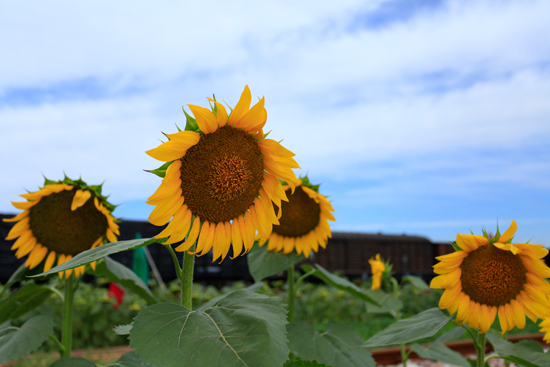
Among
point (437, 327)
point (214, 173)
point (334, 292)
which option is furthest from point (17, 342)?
point (334, 292)

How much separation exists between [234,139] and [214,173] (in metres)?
0.13

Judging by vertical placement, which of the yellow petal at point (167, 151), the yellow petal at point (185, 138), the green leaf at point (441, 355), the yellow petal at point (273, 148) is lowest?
the green leaf at point (441, 355)

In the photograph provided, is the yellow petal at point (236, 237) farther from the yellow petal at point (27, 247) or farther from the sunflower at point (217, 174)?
the yellow petal at point (27, 247)

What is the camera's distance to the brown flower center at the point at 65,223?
7.01 ft

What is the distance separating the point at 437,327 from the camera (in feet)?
5.30

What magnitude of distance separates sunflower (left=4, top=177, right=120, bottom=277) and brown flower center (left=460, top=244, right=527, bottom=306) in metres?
1.67

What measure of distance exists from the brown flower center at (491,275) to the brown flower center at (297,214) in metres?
1.00

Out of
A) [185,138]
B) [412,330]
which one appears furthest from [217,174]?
[412,330]

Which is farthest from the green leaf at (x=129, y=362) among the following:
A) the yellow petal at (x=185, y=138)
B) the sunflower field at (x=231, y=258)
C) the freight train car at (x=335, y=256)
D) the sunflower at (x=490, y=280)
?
the freight train car at (x=335, y=256)

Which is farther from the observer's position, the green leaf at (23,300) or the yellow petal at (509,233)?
the green leaf at (23,300)

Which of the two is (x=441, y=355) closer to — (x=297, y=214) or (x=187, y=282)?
(x=297, y=214)

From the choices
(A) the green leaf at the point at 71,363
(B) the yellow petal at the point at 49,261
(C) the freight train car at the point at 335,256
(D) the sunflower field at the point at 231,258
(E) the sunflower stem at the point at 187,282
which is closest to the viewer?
(D) the sunflower field at the point at 231,258

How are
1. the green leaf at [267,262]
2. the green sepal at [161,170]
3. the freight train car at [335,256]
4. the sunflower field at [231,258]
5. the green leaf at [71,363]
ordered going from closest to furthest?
the sunflower field at [231,258] < the green sepal at [161,170] < the green leaf at [71,363] < the green leaf at [267,262] < the freight train car at [335,256]

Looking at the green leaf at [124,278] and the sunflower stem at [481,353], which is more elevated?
the green leaf at [124,278]
